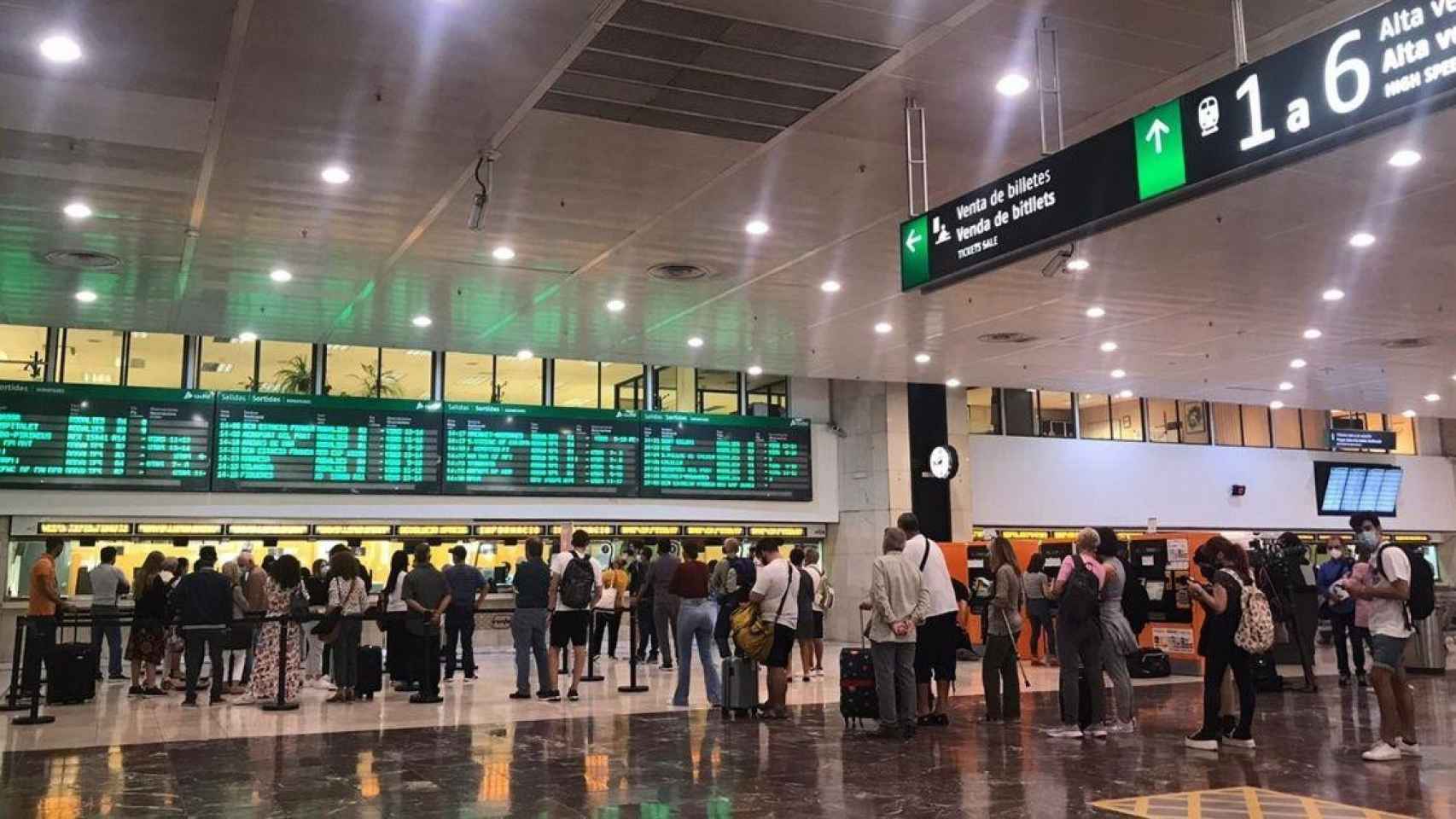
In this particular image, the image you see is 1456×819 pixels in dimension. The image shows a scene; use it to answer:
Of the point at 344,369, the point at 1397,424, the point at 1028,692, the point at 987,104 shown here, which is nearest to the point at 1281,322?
the point at 1028,692

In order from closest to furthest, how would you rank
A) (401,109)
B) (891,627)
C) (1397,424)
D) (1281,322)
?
(401,109) → (891,627) → (1281,322) → (1397,424)

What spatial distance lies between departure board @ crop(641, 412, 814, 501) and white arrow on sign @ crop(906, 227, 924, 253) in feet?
33.9

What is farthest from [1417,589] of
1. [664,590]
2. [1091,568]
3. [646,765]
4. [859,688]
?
[664,590]

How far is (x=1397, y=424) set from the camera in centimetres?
2520

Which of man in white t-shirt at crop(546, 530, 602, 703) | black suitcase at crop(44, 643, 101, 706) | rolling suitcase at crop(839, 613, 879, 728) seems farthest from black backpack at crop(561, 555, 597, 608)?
black suitcase at crop(44, 643, 101, 706)

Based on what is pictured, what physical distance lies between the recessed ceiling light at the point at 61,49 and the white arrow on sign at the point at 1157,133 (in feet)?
17.9

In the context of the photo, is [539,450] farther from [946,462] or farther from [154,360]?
[946,462]

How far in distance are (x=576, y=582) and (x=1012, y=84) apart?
225 inches

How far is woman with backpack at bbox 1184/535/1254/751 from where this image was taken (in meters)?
7.30

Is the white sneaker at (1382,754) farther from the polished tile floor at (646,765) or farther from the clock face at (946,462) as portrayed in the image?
the clock face at (946,462)

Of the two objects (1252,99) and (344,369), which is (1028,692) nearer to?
(1252,99)

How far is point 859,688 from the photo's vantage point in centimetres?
832

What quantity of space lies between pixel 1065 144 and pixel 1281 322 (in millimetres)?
7180

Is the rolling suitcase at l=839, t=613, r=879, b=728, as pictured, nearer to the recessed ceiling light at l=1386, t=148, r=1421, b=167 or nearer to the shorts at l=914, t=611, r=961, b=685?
the shorts at l=914, t=611, r=961, b=685
